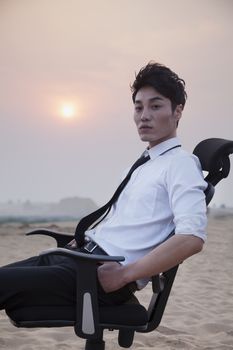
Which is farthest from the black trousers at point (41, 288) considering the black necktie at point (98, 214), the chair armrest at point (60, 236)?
the chair armrest at point (60, 236)

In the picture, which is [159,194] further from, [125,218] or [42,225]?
[42,225]

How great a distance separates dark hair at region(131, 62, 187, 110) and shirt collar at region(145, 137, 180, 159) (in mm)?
114

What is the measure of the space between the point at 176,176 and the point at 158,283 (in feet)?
1.18

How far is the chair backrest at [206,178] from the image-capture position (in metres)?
1.52

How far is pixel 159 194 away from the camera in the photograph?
4.92 feet

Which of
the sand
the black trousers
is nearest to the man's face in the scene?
the black trousers

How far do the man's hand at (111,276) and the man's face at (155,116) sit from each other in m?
0.46

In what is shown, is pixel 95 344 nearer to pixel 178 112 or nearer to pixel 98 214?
pixel 98 214

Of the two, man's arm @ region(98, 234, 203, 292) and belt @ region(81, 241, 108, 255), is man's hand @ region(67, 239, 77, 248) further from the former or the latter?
man's arm @ region(98, 234, 203, 292)

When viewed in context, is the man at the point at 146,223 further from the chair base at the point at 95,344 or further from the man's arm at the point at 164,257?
the chair base at the point at 95,344

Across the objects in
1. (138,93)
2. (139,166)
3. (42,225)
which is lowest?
(42,225)

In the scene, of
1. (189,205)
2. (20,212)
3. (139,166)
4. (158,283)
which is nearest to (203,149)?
(139,166)

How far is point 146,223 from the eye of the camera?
1.50 metres

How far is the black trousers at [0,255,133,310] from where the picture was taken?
138cm
